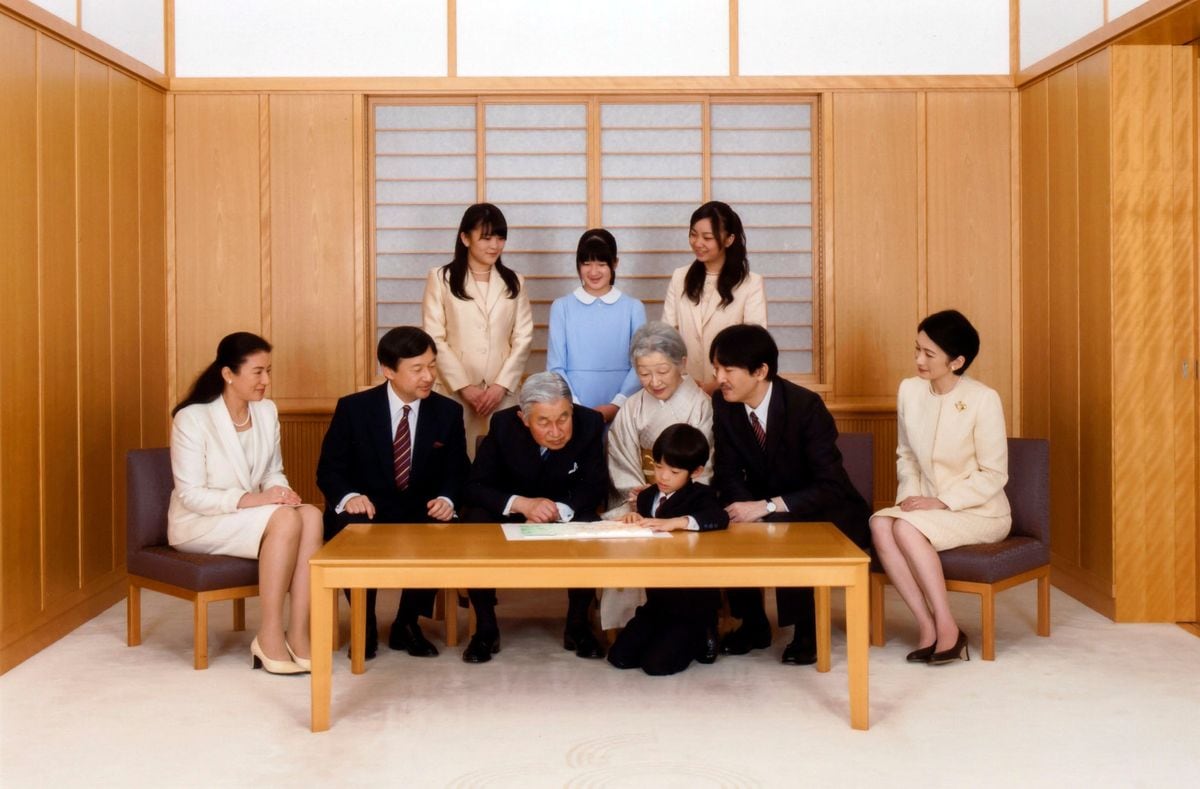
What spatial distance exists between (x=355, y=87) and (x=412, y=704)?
2806 mm

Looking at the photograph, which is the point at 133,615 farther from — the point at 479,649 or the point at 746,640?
the point at 746,640

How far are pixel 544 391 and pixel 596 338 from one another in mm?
821

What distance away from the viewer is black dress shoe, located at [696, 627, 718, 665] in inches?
144

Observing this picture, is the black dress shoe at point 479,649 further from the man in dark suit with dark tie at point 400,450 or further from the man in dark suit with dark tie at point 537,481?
the man in dark suit with dark tie at point 400,450

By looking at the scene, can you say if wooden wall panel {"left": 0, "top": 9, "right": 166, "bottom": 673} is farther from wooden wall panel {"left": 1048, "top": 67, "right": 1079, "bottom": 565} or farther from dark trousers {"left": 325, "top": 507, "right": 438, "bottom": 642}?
wooden wall panel {"left": 1048, "top": 67, "right": 1079, "bottom": 565}

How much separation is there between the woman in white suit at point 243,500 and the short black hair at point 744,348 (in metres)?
1.34

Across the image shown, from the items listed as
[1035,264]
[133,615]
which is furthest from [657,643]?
[1035,264]

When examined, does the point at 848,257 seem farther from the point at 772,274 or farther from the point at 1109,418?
the point at 1109,418

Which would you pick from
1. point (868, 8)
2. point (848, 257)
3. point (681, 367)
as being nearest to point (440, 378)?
point (681, 367)

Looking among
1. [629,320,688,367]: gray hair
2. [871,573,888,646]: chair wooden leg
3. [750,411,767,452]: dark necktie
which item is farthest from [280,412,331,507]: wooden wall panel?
[871,573,888,646]: chair wooden leg

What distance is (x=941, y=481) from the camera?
395cm

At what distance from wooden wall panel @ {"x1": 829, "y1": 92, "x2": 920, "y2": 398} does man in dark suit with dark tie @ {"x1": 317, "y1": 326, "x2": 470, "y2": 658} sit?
6.24ft

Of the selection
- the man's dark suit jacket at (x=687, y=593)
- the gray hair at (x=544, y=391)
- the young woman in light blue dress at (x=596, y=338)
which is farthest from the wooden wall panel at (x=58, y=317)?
the man's dark suit jacket at (x=687, y=593)

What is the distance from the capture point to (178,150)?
201 inches
